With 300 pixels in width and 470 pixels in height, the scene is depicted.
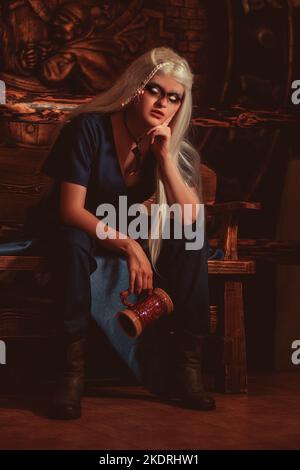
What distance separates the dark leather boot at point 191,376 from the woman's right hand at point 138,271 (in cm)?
28

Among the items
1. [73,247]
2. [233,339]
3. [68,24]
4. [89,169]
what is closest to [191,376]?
[233,339]

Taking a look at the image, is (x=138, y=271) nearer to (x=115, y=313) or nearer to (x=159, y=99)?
(x=115, y=313)

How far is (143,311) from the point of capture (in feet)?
8.61

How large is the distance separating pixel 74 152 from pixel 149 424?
1.05m

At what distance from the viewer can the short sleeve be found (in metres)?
2.78

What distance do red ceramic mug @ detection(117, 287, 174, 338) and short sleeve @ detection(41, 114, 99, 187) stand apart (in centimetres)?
49

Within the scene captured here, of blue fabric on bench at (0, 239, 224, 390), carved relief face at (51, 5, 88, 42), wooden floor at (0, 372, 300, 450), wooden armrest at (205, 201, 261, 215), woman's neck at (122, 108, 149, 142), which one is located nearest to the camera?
wooden floor at (0, 372, 300, 450)

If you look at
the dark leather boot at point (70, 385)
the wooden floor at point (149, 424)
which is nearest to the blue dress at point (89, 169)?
the dark leather boot at point (70, 385)

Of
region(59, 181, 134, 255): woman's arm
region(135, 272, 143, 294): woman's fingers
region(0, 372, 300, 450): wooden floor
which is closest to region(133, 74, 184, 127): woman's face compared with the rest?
region(59, 181, 134, 255): woman's arm

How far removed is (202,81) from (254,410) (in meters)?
2.02

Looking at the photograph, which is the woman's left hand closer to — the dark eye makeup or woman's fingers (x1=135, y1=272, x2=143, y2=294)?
the dark eye makeup

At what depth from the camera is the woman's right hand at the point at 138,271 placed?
2691 millimetres
